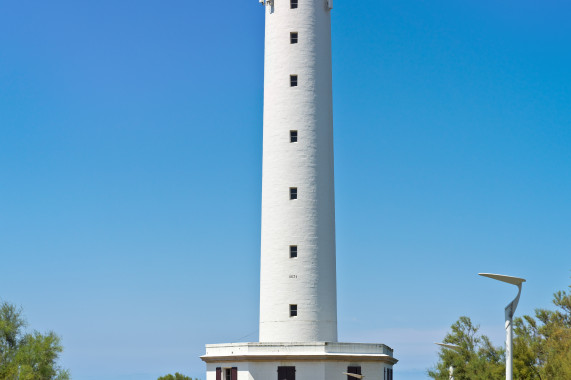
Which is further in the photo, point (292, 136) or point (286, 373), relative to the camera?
point (292, 136)

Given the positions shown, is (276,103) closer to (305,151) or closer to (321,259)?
(305,151)

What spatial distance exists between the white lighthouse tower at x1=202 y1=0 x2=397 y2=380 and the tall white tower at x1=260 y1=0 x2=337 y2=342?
53mm

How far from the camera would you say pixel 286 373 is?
44000 mm

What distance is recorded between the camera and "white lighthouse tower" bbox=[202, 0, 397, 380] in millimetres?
44250

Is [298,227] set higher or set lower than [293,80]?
lower

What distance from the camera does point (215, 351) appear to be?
46.2 m

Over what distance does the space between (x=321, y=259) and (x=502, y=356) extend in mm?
16302

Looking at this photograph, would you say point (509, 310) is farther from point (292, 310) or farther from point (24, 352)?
point (24, 352)

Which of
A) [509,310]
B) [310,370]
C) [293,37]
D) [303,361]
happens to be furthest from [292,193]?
[509,310]

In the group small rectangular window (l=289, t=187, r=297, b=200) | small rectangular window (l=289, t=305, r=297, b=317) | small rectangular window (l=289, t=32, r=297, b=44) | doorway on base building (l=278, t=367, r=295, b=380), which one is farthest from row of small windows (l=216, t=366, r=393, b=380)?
small rectangular window (l=289, t=32, r=297, b=44)

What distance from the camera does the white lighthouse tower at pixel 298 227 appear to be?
44.2 meters

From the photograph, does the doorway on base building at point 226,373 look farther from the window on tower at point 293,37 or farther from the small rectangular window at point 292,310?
the window on tower at point 293,37

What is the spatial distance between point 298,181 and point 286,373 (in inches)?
400

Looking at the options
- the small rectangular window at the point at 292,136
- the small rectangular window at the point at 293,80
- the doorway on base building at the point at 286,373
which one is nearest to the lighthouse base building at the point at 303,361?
the doorway on base building at the point at 286,373
